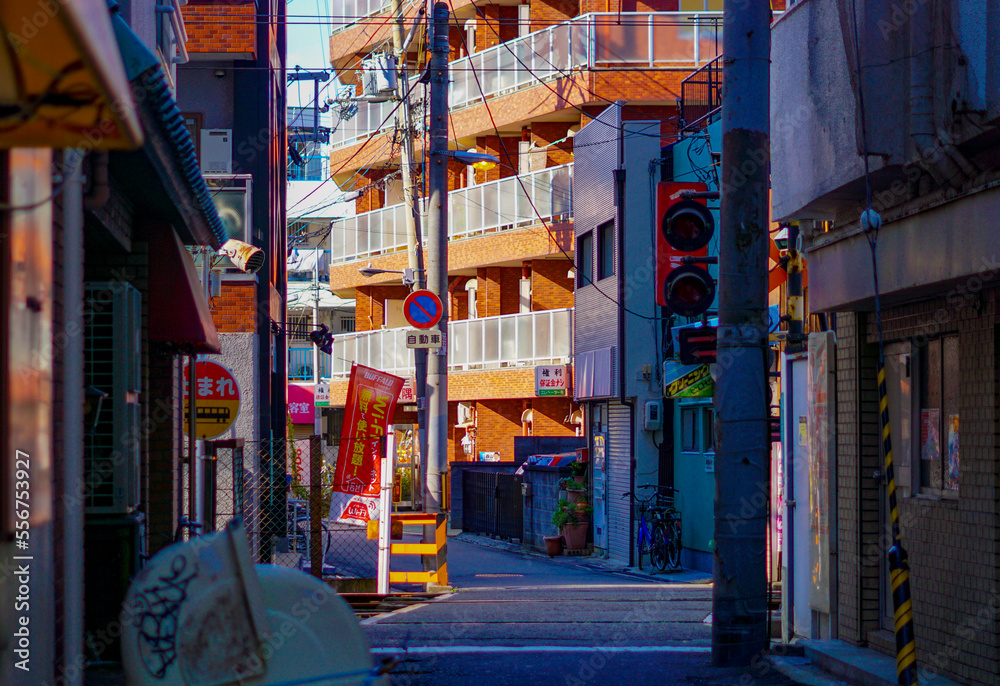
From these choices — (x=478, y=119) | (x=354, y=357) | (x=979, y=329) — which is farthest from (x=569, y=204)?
(x=979, y=329)

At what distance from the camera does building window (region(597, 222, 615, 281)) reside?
24.0 metres

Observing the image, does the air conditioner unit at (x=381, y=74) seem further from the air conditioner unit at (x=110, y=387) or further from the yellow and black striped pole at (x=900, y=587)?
the yellow and black striped pole at (x=900, y=587)

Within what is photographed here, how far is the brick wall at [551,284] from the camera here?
31891mm

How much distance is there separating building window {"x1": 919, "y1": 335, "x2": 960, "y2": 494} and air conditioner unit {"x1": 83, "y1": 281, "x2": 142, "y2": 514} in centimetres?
618

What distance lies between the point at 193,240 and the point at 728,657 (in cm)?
598

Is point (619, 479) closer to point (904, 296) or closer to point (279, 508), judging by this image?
point (279, 508)

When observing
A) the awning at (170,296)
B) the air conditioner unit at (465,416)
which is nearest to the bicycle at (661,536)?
the awning at (170,296)

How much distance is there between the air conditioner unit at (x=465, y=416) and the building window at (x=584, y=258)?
10.2 m

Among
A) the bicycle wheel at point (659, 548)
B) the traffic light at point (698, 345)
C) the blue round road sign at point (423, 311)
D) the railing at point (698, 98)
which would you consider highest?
the railing at point (698, 98)

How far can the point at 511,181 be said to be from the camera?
30906 mm

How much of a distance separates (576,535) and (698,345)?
567 inches

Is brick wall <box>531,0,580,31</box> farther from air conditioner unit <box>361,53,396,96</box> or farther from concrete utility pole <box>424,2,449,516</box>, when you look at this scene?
concrete utility pole <box>424,2,449,516</box>

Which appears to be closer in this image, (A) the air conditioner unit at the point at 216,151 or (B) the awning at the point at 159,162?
(B) the awning at the point at 159,162

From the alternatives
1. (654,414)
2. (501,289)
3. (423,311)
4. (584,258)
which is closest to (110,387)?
(423,311)
